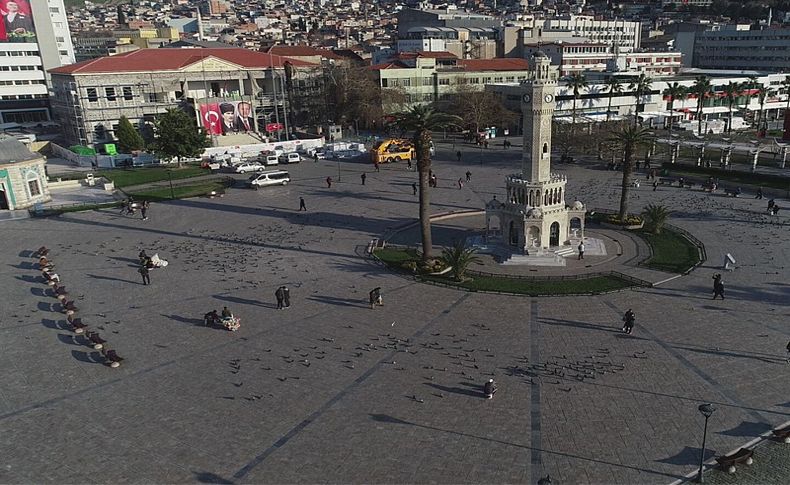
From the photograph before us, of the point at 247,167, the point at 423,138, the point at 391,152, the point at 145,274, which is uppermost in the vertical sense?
the point at 423,138

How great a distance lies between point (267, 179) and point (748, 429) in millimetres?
46858

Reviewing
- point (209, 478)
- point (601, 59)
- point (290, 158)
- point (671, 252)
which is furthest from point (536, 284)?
point (601, 59)

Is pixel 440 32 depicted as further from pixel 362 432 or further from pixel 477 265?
pixel 362 432

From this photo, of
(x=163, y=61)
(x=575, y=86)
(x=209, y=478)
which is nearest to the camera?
(x=209, y=478)

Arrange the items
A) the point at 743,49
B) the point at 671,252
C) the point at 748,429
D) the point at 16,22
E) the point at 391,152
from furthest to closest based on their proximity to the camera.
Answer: the point at 743,49, the point at 16,22, the point at 391,152, the point at 671,252, the point at 748,429

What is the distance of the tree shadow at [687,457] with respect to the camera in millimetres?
17375

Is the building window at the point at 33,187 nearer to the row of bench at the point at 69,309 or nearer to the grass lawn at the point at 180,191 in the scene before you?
the grass lawn at the point at 180,191

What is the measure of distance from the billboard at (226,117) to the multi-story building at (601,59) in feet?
182

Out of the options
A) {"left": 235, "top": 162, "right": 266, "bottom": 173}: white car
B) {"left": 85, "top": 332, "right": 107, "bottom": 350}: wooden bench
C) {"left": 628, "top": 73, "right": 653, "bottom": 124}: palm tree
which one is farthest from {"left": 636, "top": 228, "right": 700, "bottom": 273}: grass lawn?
{"left": 235, "top": 162, "right": 266, "bottom": 173}: white car

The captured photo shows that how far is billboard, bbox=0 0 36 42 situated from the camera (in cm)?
9575

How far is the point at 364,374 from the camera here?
23.0 m

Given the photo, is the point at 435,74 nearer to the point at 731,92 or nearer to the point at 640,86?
the point at 640,86

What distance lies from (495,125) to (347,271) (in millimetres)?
59204

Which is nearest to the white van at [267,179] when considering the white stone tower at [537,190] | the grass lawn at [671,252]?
the white stone tower at [537,190]
